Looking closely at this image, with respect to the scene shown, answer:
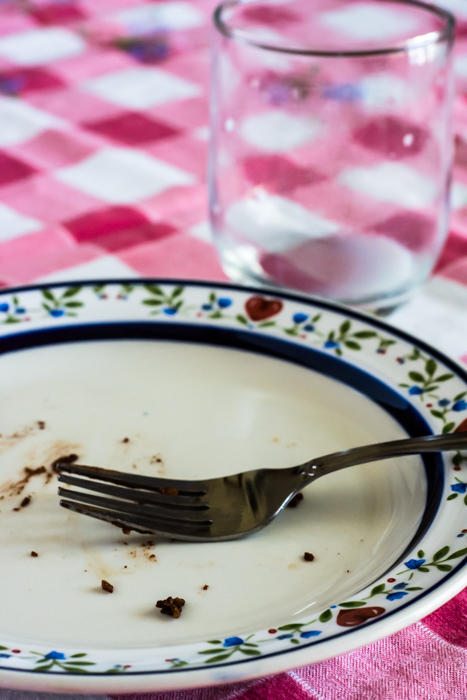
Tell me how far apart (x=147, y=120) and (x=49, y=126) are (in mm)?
136

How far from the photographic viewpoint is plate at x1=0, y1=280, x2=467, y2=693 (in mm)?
345

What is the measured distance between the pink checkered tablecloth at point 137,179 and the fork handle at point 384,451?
0.30 feet

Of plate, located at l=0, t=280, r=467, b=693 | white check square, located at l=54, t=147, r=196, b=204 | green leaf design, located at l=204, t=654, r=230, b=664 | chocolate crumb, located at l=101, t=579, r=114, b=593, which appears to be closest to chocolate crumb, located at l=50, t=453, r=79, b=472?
plate, located at l=0, t=280, r=467, b=693

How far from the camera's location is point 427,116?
64cm

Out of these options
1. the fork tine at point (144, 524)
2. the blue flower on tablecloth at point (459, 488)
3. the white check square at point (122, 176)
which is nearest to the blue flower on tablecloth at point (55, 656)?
the fork tine at point (144, 524)

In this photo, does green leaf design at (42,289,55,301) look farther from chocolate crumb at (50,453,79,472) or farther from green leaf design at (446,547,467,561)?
green leaf design at (446,547,467,561)

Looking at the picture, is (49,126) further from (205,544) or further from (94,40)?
(205,544)

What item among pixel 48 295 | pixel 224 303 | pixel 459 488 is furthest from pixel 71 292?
pixel 459 488

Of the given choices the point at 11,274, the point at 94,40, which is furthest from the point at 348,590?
the point at 94,40

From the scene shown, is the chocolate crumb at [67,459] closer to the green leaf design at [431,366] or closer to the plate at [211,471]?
the plate at [211,471]

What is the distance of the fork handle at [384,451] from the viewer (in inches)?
18.0

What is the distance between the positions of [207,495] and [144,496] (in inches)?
1.5

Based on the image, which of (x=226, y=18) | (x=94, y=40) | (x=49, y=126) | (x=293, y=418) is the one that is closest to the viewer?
(x=293, y=418)

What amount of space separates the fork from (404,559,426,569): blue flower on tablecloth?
0.30 feet
